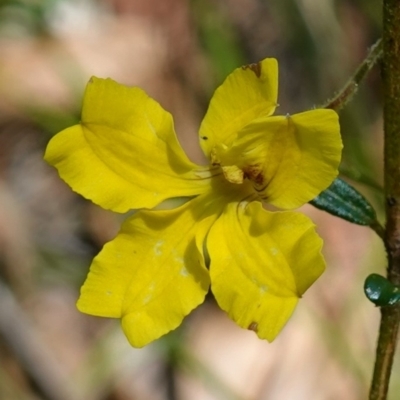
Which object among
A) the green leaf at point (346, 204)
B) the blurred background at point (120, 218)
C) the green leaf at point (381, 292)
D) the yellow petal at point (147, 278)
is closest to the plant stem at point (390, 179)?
the green leaf at point (381, 292)

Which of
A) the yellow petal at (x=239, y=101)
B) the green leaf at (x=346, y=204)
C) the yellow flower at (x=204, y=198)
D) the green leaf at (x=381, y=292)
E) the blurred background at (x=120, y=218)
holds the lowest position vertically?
the blurred background at (x=120, y=218)

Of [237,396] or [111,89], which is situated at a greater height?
[111,89]

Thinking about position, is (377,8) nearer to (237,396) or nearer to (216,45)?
(216,45)

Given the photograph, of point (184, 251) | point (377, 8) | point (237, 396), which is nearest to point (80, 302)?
point (184, 251)

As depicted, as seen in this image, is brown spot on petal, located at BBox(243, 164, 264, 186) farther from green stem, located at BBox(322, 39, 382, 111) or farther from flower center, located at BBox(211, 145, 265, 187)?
green stem, located at BBox(322, 39, 382, 111)

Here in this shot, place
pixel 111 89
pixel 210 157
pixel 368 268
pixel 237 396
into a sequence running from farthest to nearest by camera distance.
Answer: pixel 368 268
pixel 237 396
pixel 210 157
pixel 111 89

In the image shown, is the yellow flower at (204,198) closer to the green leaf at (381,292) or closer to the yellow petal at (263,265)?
the yellow petal at (263,265)
